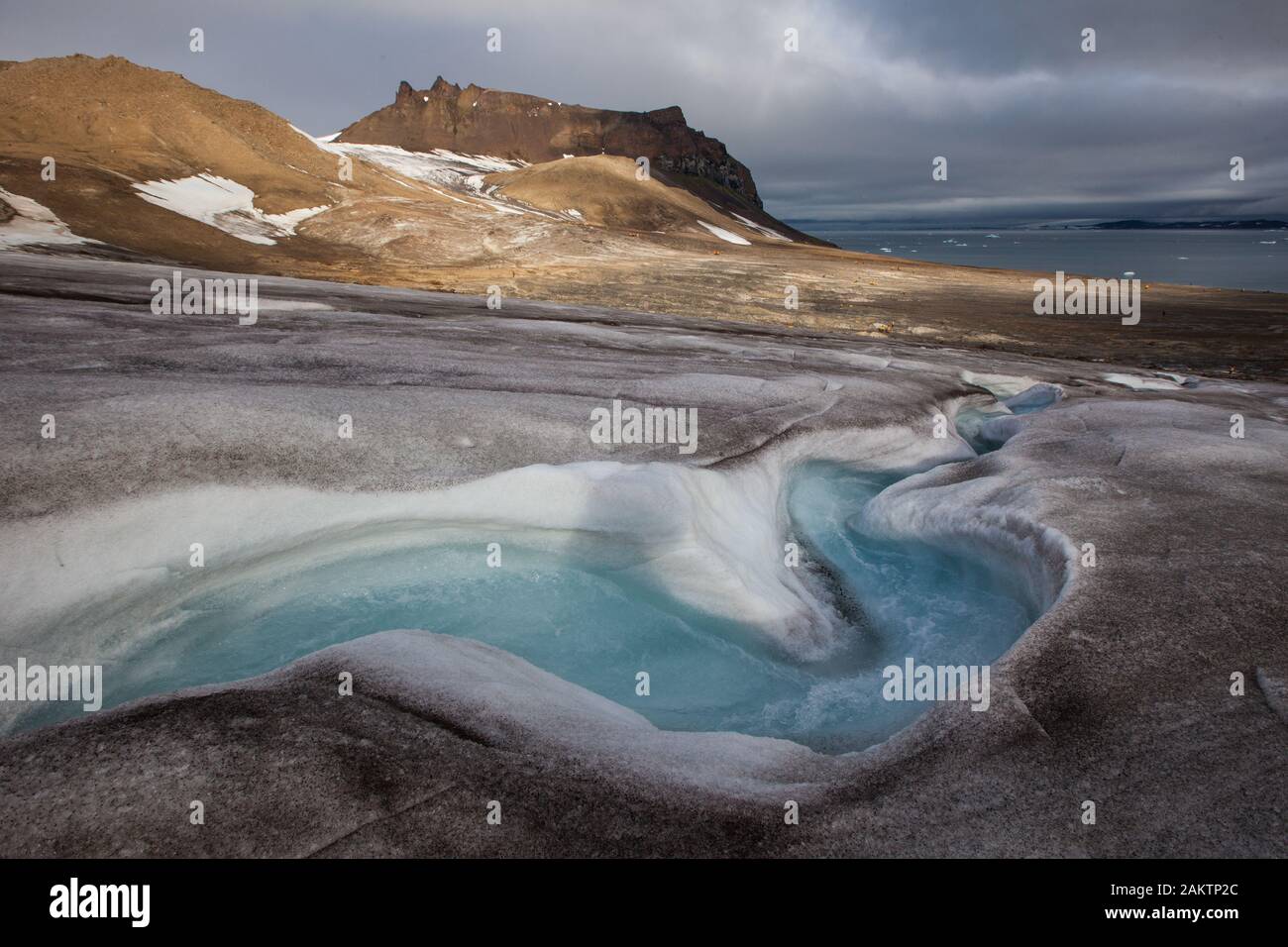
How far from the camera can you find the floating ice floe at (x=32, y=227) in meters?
24.9

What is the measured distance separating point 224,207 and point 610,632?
44.7m

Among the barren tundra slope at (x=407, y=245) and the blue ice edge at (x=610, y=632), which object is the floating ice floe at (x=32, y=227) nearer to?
the barren tundra slope at (x=407, y=245)

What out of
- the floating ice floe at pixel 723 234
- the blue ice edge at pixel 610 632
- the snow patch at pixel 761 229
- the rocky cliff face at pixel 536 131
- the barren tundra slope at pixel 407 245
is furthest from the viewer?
the rocky cliff face at pixel 536 131

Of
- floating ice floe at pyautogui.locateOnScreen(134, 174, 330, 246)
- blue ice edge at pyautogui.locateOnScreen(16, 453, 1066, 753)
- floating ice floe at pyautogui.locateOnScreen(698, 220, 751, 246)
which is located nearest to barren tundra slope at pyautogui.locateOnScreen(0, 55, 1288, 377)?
floating ice floe at pyautogui.locateOnScreen(134, 174, 330, 246)

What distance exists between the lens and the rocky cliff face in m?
135

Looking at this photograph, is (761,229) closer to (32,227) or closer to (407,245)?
(407,245)

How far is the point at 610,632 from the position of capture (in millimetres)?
7047

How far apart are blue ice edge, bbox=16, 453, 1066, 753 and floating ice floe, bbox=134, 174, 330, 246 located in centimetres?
3817

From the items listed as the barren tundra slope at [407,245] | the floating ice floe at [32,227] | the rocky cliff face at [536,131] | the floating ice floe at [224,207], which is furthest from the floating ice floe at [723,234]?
the rocky cliff face at [536,131]

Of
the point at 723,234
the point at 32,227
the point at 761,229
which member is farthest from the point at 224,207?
the point at 761,229

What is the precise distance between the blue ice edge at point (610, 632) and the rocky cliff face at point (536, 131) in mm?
136547

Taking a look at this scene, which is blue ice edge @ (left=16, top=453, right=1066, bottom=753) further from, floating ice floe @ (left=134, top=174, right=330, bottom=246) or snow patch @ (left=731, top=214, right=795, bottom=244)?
snow patch @ (left=731, top=214, right=795, bottom=244)
